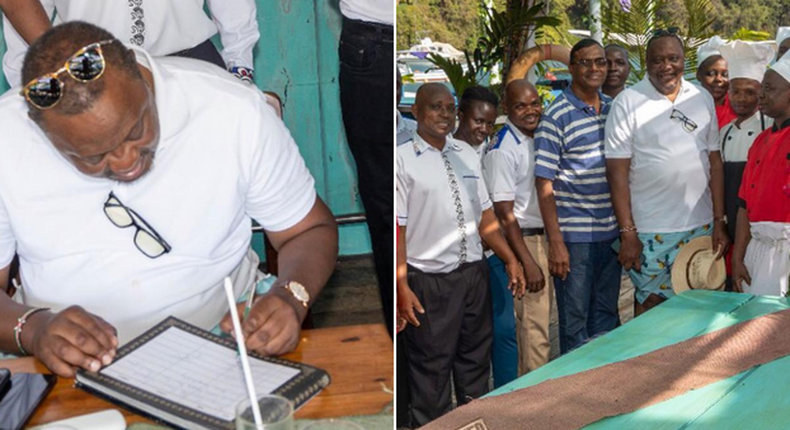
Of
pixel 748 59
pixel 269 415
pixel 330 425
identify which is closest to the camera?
pixel 269 415

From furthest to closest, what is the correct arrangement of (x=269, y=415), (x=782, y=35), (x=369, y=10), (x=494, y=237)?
1. (x=782, y=35)
2. (x=494, y=237)
3. (x=369, y=10)
4. (x=269, y=415)

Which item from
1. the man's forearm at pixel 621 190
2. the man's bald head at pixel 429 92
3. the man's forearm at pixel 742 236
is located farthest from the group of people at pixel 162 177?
the man's forearm at pixel 742 236

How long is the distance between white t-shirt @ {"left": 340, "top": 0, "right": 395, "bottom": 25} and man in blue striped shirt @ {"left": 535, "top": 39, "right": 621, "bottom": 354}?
4.86ft

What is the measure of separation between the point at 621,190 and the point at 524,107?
1.40 feet

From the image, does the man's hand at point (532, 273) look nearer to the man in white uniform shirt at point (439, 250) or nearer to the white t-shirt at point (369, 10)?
the man in white uniform shirt at point (439, 250)

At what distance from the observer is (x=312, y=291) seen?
1527 mm

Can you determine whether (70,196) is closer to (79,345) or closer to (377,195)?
(79,345)

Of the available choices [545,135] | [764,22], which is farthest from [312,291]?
[764,22]

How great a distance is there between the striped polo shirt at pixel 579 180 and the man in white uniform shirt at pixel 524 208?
→ 0.07 meters

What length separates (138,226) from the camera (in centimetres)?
147

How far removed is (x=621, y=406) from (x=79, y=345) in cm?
91

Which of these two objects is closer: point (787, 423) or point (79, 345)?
point (79, 345)

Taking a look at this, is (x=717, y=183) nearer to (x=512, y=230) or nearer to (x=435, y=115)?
(x=512, y=230)

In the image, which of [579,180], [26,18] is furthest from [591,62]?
[26,18]
